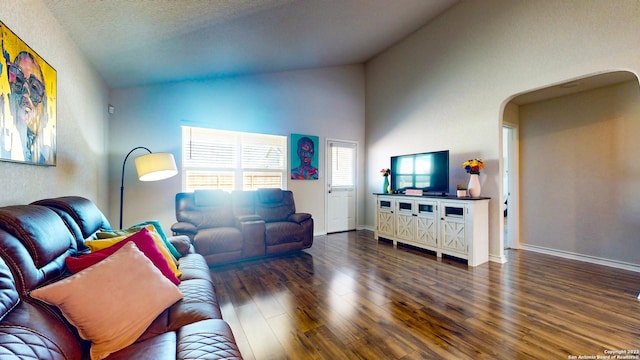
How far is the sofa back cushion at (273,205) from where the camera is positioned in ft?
13.1

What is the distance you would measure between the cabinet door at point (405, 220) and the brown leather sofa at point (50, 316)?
330 cm

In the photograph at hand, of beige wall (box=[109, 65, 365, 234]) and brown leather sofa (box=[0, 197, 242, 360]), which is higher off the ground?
beige wall (box=[109, 65, 365, 234])

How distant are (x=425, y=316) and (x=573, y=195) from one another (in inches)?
131

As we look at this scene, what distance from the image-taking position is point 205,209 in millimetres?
3594

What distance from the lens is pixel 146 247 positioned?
1.54 m

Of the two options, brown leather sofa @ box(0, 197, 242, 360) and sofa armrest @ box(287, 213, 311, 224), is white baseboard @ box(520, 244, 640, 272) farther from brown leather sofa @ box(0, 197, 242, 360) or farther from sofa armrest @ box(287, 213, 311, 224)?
brown leather sofa @ box(0, 197, 242, 360)

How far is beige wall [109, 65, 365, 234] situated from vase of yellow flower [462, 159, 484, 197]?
248 centimetres

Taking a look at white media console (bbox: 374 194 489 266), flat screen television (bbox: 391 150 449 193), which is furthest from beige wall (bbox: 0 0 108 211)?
flat screen television (bbox: 391 150 449 193)

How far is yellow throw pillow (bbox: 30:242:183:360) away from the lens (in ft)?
3.33

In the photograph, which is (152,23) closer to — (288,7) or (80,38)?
(80,38)

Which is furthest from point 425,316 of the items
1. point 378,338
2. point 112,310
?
point 112,310

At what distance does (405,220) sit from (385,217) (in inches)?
18.1

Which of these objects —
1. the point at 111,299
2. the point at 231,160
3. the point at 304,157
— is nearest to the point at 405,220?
the point at 304,157

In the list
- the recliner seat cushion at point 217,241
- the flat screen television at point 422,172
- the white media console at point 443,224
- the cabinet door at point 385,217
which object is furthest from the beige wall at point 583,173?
the recliner seat cushion at point 217,241
